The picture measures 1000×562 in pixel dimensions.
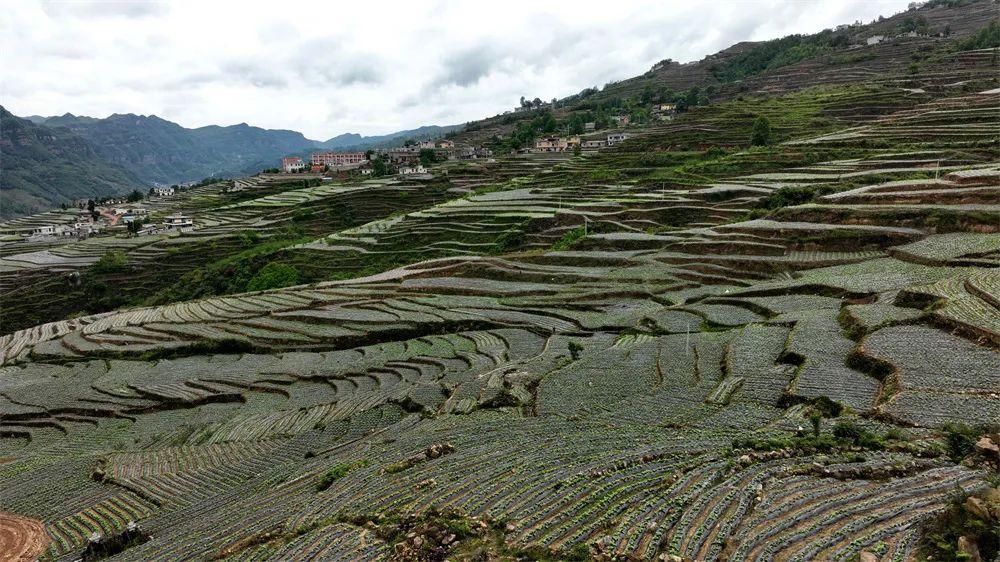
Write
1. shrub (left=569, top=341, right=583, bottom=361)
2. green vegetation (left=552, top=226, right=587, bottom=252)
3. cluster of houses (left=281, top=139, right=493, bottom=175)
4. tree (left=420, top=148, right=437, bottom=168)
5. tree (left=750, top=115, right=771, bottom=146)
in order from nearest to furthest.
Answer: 1. shrub (left=569, top=341, right=583, bottom=361)
2. green vegetation (left=552, top=226, right=587, bottom=252)
3. tree (left=750, top=115, right=771, bottom=146)
4. tree (left=420, top=148, right=437, bottom=168)
5. cluster of houses (left=281, top=139, right=493, bottom=175)

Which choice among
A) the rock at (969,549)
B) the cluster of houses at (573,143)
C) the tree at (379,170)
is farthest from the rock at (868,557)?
the tree at (379,170)

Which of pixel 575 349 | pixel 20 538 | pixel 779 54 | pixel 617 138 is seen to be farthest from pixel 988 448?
pixel 779 54

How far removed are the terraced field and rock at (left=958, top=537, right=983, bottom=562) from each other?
604 millimetres

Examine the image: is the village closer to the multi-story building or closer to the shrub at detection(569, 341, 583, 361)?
the multi-story building

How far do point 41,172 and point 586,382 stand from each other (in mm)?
204870

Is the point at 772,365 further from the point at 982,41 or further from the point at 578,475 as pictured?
the point at 982,41

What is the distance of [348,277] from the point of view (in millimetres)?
38344

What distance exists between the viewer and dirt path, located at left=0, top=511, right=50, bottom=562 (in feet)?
36.6

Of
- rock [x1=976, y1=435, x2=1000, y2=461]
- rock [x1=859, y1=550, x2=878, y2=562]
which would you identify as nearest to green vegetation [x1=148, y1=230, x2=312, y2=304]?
rock [x1=859, y1=550, x2=878, y2=562]

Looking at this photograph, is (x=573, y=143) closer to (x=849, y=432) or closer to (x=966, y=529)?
(x=849, y=432)

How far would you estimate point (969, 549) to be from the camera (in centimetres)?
570

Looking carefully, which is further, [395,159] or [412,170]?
[395,159]

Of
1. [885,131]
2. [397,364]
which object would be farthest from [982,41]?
[397,364]

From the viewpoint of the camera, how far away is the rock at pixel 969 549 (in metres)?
5.56
